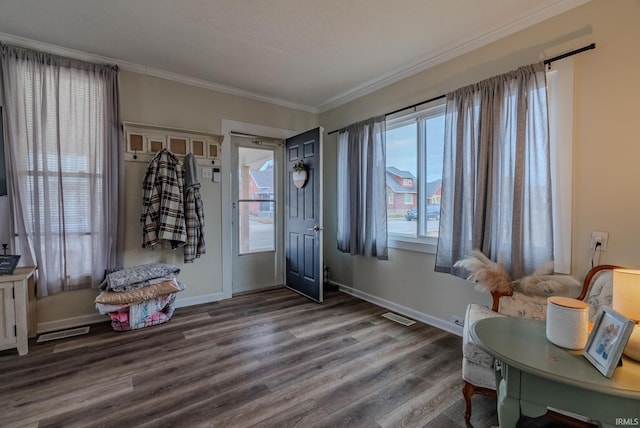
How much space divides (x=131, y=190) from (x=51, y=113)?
93 cm

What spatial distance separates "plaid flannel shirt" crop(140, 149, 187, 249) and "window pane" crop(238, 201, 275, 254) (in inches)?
36.9

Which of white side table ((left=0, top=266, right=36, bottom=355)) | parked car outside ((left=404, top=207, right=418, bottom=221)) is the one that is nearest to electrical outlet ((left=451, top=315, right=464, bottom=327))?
parked car outside ((left=404, top=207, right=418, bottom=221))

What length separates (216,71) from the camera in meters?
3.27

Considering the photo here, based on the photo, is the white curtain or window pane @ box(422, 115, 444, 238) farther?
the white curtain

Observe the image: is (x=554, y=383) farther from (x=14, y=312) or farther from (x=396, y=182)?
(x=14, y=312)

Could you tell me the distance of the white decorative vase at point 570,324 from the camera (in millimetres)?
1197

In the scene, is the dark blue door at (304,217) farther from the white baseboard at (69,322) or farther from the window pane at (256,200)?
the white baseboard at (69,322)

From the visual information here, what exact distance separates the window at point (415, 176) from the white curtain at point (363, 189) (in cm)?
14

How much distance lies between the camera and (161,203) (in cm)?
309

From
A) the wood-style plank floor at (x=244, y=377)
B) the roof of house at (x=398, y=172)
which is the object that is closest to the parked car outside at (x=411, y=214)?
the roof of house at (x=398, y=172)

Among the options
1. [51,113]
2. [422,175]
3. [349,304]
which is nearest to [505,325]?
[422,175]

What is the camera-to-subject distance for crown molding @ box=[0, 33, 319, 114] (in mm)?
2629

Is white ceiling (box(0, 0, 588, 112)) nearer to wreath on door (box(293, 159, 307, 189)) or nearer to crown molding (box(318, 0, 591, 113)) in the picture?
crown molding (box(318, 0, 591, 113))

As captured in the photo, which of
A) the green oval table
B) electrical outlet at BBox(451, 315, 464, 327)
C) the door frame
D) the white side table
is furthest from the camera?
the door frame
